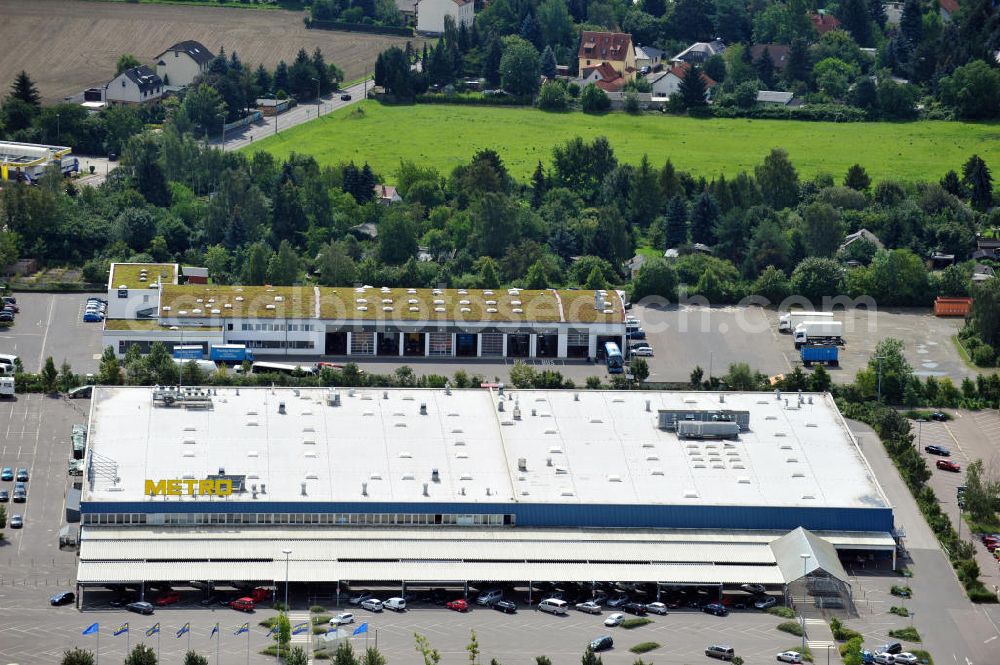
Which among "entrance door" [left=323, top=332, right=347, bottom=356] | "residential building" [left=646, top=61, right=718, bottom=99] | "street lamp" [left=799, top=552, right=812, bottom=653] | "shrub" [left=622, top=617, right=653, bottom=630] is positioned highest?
"residential building" [left=646, top=61, right=718, bottom=99]

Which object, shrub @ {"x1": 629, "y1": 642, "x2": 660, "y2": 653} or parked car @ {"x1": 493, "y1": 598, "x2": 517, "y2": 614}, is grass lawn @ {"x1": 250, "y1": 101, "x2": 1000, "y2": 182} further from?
shrub @ {"x1": 629, "y1": 642, "x2": 660, "y2": 653}

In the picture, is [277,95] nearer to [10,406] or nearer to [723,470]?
[10,406]

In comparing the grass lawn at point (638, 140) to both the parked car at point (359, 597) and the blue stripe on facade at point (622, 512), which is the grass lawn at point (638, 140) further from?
the parked car at point (359, 597)

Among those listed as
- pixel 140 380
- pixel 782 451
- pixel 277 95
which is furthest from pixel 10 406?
pixel 277 95

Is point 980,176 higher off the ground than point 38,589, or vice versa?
point 980,176

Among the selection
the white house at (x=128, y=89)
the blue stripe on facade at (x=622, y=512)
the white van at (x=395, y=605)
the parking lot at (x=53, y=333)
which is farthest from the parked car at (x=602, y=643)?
the white house at (x=128, y=89)

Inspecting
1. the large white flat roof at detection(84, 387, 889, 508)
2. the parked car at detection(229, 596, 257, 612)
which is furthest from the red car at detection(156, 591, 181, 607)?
the large white flat roof at detection(84, 387, 889, 508)

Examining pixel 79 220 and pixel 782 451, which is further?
pixel 79 220
